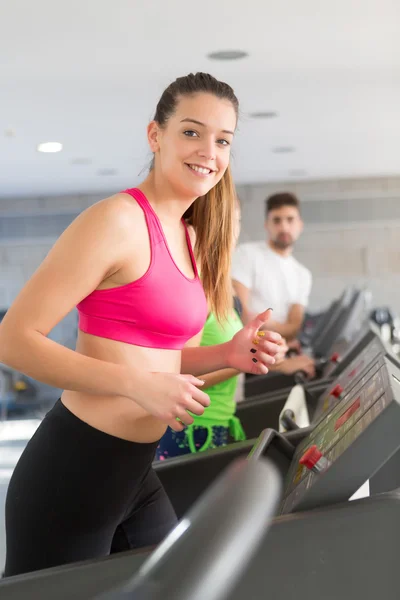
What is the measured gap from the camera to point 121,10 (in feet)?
12.0

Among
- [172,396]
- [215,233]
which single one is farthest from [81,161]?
[172,396]

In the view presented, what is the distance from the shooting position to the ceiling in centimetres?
379

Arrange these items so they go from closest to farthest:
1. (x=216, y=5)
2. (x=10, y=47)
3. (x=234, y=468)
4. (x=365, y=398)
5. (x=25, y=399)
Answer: (x=234, y=468)
(x=365, y=398)
(x=216, y=5)
(x=10, y=47)
(x=25, y=399)

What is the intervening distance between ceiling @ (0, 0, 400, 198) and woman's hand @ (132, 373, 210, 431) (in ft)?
3.89

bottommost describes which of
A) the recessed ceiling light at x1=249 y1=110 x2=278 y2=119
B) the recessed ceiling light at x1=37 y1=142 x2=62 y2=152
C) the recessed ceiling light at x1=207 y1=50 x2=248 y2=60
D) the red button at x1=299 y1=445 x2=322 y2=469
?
the red button at x1=299 y1=445 x2=322 y2=469

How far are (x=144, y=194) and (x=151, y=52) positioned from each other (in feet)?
9.82

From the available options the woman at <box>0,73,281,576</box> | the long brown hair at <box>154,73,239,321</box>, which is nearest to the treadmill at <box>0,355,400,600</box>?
the woman at <box>0,73,281,576</box>

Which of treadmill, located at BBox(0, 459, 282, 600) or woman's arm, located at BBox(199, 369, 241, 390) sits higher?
woman's arm, located at BBox(199, 369, 241, 390)

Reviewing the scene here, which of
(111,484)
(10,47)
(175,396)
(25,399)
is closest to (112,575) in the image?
(175,396)

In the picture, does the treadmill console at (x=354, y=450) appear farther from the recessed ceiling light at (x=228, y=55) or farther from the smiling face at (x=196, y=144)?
the recessed ceiling light at (x=228, y=55)

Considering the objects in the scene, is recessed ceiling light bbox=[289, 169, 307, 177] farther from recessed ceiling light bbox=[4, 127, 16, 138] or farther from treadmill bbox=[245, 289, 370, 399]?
treadmill bbox=[245, 289, 370, 399]

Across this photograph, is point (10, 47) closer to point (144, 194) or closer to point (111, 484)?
point (144, 194)

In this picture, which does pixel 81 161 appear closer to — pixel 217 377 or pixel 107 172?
pixel 107 172

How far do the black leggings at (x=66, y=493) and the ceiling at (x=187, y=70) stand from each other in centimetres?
109
